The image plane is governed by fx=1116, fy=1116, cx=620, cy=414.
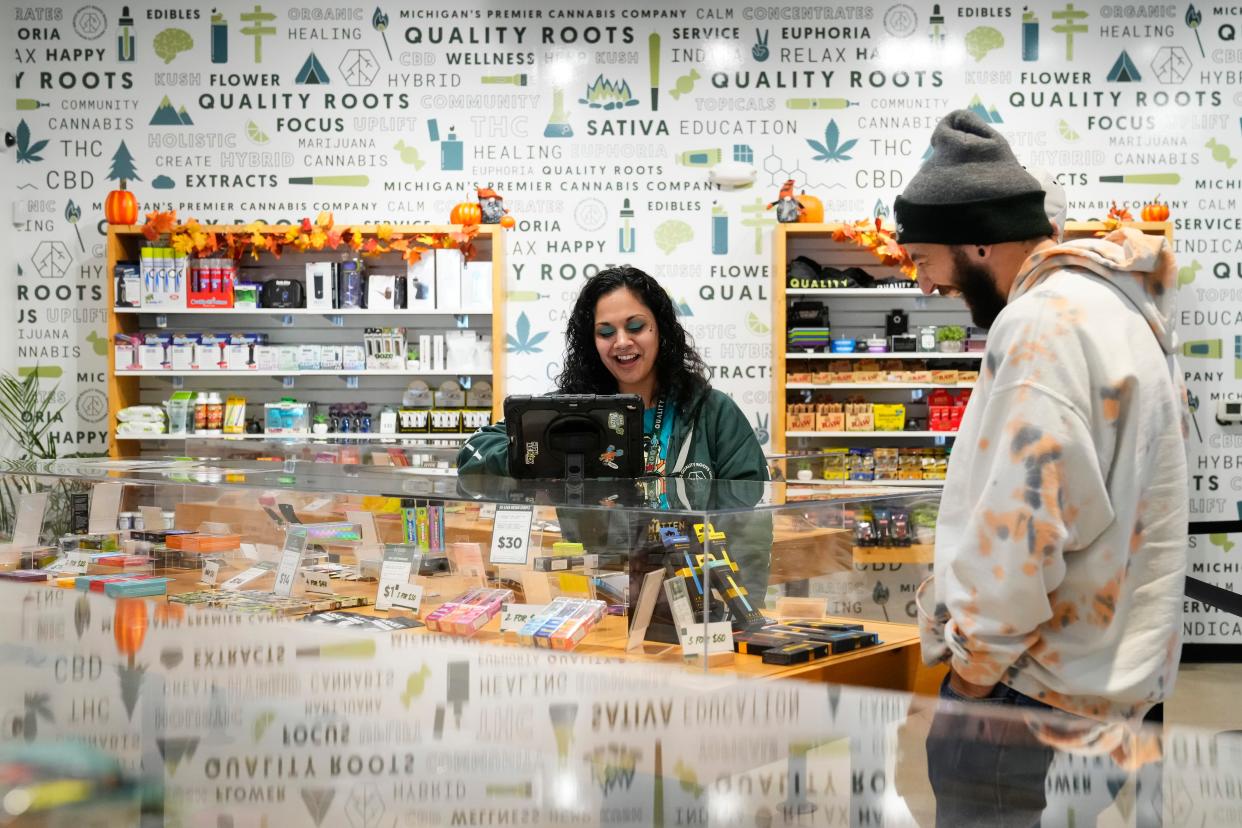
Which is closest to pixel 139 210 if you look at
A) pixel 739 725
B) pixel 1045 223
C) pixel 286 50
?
pixel 286 50

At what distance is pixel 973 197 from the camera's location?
1677 mm

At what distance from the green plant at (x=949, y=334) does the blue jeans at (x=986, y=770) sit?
19.0 ft

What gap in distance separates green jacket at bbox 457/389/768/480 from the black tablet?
16.6 inches

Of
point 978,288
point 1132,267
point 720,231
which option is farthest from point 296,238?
point 1132,267

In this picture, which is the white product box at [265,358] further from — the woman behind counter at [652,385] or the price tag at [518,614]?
the price tag at [518,614]

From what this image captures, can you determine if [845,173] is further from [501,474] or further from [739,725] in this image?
[739,725]

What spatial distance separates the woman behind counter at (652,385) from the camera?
10.1 feet

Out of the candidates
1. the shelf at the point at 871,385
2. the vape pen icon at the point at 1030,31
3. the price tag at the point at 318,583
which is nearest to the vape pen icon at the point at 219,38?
the shelf at the point at 871,385

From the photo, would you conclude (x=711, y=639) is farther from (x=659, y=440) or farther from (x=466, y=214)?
(x=466, y=214)

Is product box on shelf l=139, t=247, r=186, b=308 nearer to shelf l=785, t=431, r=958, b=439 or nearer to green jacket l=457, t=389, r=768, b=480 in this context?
shelf l=785, t=431, r=958, b=439

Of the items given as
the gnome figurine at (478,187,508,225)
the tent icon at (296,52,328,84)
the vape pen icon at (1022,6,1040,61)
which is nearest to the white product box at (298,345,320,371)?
the gnome figurine at (478,187,508,225)

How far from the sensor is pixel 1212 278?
6715mm

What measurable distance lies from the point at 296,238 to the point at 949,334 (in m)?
3.73

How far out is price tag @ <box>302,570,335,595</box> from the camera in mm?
2385
